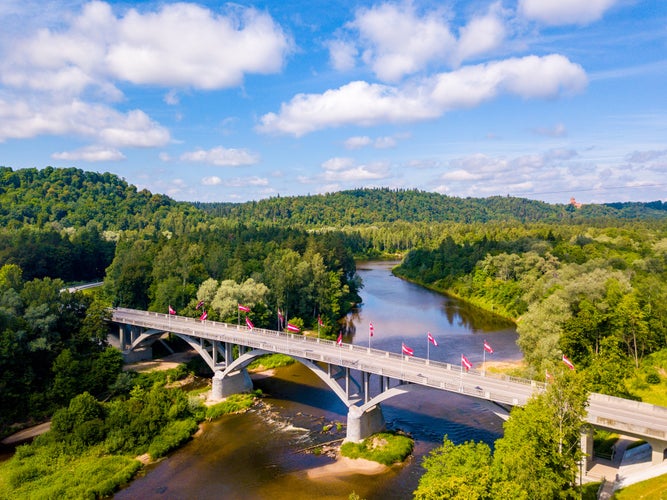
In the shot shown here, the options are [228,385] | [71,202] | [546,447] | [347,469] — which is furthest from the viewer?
[71,202]

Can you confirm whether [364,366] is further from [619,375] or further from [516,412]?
[619,375]

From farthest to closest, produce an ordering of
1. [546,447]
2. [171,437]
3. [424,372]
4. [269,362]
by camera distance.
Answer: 1. [269,362]
2. [171,437]
3. [424,372]
4. [546,447]

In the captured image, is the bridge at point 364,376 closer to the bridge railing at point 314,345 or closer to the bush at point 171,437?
the bridge railing at point 314,345

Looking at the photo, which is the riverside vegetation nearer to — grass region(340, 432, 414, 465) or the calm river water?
the calm river water

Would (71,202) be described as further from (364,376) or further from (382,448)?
(382,448)

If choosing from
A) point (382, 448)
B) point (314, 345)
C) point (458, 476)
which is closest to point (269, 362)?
point (314, 345)

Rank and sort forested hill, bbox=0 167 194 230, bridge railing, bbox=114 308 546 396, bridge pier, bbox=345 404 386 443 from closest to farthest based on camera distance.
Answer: bridge railing, bbox=114 308 546 396 < bridge pier, bbox=345 404 386 443 < forested hill, bbox=0 167 194 230

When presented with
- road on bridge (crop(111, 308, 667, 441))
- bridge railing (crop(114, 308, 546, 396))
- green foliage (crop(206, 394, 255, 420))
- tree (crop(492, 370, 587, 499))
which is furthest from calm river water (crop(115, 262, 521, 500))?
tree (crop(492, 370, 587, 499))
